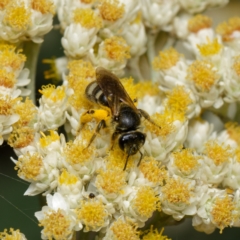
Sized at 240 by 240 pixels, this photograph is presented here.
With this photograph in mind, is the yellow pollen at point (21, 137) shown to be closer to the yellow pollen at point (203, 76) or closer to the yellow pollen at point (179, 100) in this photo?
the yellow pollen at point (179, 100)

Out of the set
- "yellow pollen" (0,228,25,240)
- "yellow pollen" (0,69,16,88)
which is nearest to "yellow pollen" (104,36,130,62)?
"yellow pollen" (0,69,16,88)

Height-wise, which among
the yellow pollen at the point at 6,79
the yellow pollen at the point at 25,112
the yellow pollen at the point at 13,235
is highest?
the yellow pollen at the point at 6,79

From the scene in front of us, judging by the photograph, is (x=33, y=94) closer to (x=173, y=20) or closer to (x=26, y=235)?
(x=26, y=235)

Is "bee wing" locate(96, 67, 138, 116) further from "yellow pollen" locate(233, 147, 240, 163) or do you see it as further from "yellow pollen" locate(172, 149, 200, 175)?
"yellow pollen" locate(233, 147, 240, 163)

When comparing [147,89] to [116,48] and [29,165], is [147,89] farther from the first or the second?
[29,165]

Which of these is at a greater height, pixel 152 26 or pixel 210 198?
pixel 152 26

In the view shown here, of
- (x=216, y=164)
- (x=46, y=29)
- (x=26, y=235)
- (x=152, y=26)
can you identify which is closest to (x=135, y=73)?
(x=152, y=26)

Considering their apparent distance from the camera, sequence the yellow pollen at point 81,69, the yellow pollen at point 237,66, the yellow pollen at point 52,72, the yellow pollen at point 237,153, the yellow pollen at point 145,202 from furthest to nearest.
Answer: the yellow pollen at point 52,72 < the yellow pollen at point 237,66 < the yellow pollen at point 81,69 < the yellow pollen at point 237,153 < the yellow pollen at point 145,202

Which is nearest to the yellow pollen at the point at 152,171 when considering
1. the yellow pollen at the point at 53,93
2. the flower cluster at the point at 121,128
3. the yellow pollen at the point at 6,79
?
the flower cluster at the point at 121,128
